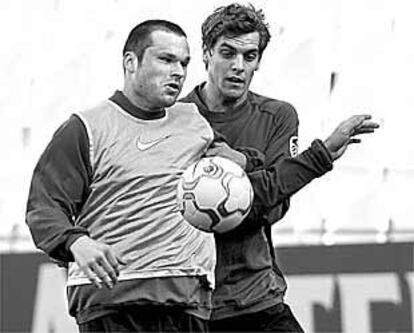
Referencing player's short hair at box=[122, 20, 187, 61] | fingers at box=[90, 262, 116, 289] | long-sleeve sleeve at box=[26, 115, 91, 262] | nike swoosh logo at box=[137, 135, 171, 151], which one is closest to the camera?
fingers at box=[90, 262, 116, 289]

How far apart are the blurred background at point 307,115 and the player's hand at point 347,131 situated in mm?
2799

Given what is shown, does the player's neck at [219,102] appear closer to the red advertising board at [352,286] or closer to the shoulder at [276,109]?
the shoulder at [276,109]

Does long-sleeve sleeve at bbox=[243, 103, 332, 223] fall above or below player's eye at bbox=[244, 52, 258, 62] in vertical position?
below

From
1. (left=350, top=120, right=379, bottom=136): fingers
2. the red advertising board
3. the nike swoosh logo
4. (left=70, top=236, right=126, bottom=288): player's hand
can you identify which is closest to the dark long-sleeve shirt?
(left=350, top=120, right=379, bottom=136): fingers

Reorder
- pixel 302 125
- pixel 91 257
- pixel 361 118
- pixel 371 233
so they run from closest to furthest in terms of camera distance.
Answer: pixel 91 257, pixel 361 118, pixel 371 233, pixel 302 125

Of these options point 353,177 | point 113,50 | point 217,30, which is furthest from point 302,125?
point 217,30

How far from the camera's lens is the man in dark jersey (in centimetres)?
406

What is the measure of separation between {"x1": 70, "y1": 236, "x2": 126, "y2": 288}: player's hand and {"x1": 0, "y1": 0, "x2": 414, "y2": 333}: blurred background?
3339mm

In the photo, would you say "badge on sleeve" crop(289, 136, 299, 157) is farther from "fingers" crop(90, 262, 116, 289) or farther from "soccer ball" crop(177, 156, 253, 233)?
"fingers" crop(90, 262, 116, 289)

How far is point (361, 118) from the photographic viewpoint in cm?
389

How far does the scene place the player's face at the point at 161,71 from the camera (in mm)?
3775

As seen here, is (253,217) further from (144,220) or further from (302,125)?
(302,125)

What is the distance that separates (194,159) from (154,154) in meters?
0.16

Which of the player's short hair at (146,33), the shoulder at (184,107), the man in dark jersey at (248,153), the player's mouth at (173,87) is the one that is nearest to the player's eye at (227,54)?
the man in dark jersey at (248,153)
